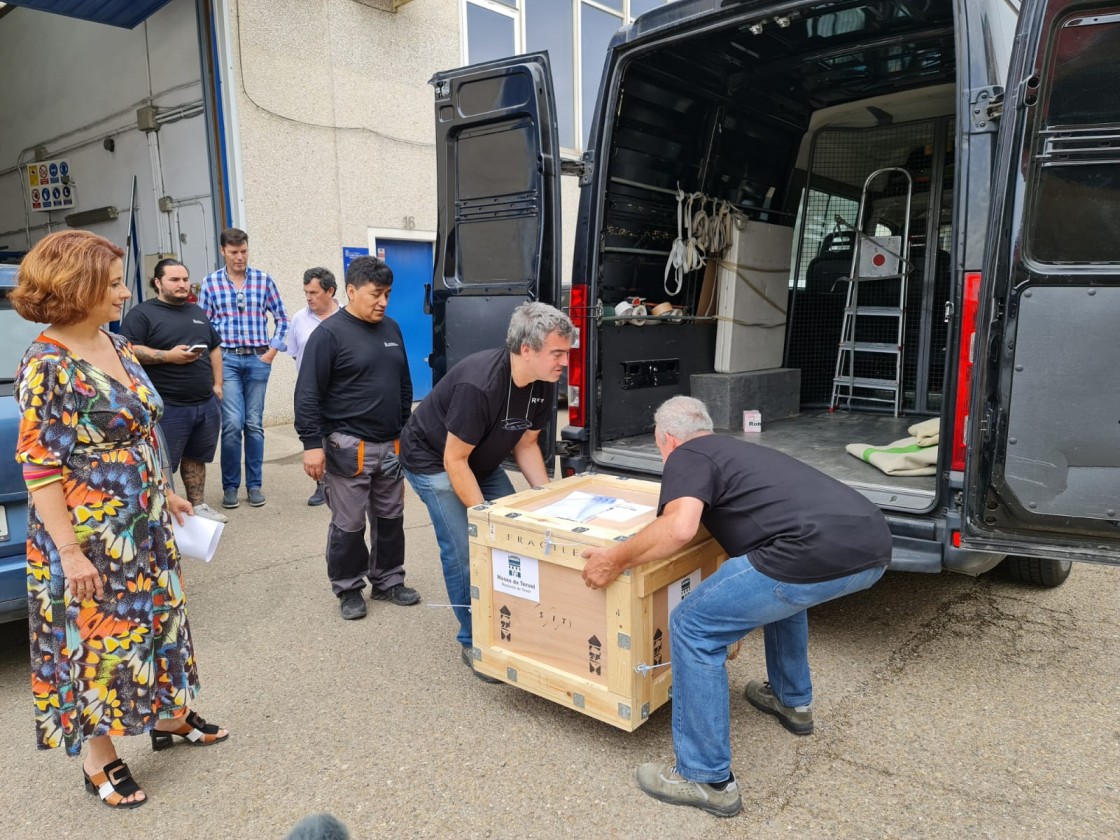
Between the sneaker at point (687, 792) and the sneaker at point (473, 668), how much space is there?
79cm

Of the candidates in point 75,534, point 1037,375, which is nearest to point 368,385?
point 75,534

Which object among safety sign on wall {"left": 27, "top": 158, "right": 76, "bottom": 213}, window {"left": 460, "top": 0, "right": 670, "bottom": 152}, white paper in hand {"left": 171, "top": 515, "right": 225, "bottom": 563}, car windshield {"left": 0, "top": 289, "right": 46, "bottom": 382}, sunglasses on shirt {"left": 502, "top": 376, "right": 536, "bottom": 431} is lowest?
white paper in hand {"left": 171, "top": 515, "right": 225, "bottom": 563}

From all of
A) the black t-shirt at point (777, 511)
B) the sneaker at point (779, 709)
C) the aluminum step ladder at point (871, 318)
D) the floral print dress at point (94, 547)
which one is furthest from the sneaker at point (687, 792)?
the aluminum step ladder at point (871, 318)

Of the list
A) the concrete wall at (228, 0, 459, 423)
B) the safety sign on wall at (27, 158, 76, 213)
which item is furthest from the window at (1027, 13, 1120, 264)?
the safety sign on wall at (27, 158, 76, 213)

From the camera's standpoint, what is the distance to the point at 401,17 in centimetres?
930

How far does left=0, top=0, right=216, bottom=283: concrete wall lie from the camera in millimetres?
8516

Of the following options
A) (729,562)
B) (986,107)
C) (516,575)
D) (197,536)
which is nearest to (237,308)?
(197,536)

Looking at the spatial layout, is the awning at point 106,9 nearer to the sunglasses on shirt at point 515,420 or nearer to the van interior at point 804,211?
the van interior at point 804,211

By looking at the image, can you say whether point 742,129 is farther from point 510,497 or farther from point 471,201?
point 510,497

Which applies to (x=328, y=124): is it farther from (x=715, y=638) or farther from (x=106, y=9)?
(x=715, y=638)

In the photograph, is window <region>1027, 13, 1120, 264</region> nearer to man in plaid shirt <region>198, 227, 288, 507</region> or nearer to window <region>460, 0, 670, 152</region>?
man in plaid shirt <region>198, 227, 288, 507</region>

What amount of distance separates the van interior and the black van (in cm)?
2

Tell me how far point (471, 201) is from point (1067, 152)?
2.84 metres

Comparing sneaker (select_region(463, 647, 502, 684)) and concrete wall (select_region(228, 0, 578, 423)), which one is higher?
concrete wall (select_region(228, 0, 578, 423))
